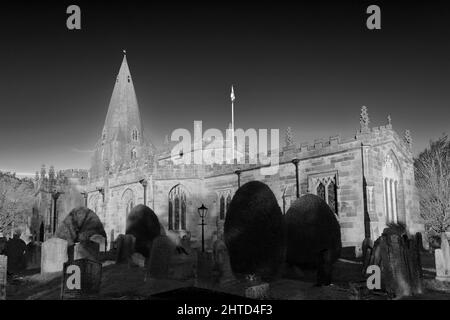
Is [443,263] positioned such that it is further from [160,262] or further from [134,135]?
[134,135]

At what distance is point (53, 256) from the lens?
1486 cm

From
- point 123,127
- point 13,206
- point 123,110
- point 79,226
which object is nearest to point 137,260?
point 79,226

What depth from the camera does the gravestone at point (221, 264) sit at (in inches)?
461

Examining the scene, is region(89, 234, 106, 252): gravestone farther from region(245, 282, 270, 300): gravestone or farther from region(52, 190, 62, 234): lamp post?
region(52, 190, 62, 234): lamp post

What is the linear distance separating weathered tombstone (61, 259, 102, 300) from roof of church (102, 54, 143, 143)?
51.3m

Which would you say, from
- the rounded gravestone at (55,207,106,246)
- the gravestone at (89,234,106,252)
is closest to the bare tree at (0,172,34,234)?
the rounded gravestone at (55,207,106,246)

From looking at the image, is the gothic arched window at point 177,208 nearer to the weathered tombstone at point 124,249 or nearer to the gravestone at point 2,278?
the weathered tombstone at point 124,249

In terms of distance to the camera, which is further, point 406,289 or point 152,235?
point 152,235

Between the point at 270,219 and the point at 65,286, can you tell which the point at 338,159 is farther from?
the point at 65,286

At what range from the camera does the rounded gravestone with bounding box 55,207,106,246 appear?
22.8 m

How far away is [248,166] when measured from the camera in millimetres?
26453

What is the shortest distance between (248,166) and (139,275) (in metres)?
13.9

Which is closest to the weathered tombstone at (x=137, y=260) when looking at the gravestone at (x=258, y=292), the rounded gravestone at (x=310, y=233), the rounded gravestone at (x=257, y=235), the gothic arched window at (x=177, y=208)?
the rounded gravestone at (x=257, y=235)

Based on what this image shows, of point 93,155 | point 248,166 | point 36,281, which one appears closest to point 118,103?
point 93,155
